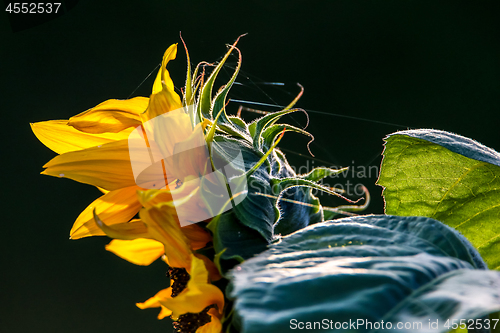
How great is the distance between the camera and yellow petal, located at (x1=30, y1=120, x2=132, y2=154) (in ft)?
1.04

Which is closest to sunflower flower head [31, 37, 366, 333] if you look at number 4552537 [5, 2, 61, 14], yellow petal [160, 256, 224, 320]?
yellow petal [160, 256, 224, 320]

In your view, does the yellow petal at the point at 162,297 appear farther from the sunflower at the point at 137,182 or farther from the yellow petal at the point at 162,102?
the yellow petal at the point at 162,102

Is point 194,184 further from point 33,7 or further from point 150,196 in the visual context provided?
point 33,7

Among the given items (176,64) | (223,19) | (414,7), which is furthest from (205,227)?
(414,7)

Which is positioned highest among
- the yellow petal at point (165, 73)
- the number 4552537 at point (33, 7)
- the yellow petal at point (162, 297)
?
the number 4552537 at point (33, 7)

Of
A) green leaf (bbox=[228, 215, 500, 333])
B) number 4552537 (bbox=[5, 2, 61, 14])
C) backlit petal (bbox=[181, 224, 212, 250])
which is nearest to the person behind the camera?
green leaf (bbox=[228, 215, 500, 333])

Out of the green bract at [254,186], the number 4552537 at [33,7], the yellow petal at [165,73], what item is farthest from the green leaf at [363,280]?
the number 4552537 at [33,7]

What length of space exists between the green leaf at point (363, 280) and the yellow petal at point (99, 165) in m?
0.13

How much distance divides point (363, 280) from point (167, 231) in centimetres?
11

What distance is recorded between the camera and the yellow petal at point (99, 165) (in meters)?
0.27

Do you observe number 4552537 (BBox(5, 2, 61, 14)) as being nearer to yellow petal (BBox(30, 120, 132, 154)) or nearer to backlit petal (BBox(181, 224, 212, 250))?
yellow petal (BBox(30, 120, 132, 154))

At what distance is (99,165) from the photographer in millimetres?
268

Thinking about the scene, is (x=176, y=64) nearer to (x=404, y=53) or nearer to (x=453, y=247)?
(x=404, y=53)

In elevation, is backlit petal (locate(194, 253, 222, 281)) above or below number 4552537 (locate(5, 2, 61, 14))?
below
